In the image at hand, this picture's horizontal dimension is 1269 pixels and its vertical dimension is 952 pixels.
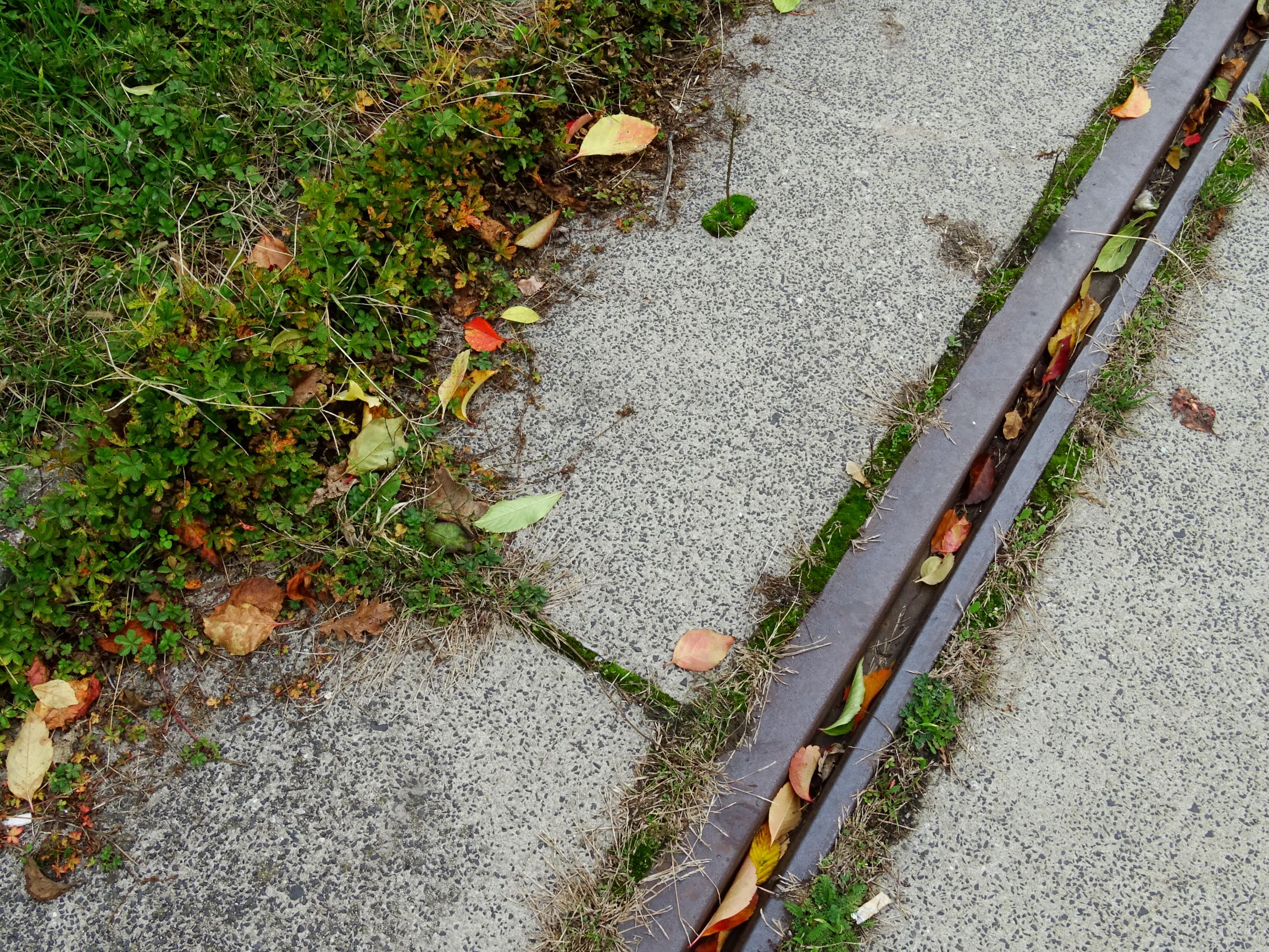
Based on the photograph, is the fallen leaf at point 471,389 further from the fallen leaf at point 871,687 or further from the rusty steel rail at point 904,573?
the fallen leaf at point 871,687

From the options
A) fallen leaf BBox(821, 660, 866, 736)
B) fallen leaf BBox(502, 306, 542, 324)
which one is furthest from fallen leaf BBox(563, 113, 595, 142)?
fallen leaf BBox(821, 660, 866, 736)

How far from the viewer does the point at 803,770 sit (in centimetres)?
183

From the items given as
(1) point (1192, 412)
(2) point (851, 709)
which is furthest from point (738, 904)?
(1) point (1192, 412)

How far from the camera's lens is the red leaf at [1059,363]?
7.46 ft

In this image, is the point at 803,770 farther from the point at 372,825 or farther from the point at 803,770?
the point at 372,825

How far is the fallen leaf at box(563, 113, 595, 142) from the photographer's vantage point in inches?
99.4

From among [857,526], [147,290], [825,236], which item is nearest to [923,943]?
[857,526]

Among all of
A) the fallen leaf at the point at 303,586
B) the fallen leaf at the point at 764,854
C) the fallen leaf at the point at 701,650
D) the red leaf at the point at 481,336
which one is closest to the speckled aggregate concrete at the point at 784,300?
the fallen leaf at the point at 701,650

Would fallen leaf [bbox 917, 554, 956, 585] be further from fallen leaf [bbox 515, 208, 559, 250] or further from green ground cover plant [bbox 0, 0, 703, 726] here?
fallen leaf [bbox 515, 208, 559, 250]

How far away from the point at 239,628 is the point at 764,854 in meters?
1.31

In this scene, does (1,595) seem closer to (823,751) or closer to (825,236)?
(823,751)

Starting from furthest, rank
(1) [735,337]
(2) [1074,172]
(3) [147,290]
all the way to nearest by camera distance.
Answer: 1. (2) [1074,172]
2. (1) [735,337]
3. (3) [147,290]

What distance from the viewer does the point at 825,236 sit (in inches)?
97.3

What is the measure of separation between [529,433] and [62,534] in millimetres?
1090
